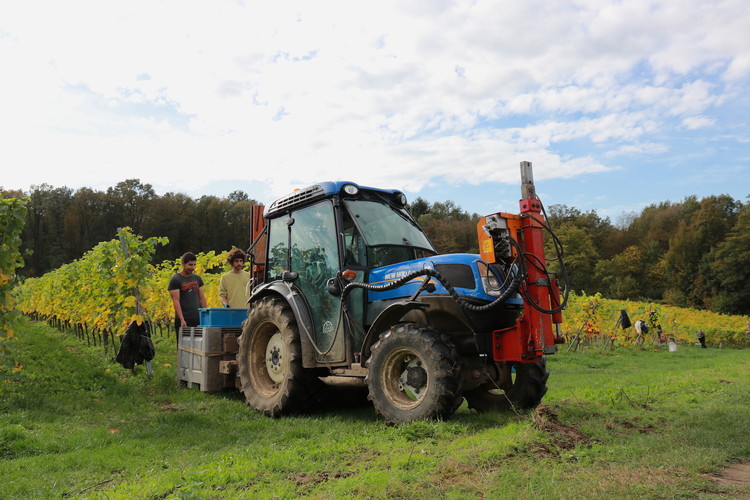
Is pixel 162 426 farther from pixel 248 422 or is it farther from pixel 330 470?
pixel 330 470

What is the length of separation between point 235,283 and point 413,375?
4373 millimetres

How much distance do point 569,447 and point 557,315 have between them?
4.89 feet

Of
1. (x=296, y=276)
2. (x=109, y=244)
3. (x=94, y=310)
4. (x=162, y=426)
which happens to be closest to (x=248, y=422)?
(x=162, y=426)

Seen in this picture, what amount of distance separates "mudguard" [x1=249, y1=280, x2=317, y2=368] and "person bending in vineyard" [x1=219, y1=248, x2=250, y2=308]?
1.95 m

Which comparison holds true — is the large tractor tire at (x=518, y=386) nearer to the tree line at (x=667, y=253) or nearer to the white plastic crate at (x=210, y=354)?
the white plastic crate at (x=210, y=354)

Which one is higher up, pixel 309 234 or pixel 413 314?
pixel 309 234

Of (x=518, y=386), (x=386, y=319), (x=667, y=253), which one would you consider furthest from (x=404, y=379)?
(x=667, y=253)

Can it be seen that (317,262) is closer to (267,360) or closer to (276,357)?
(276,357)

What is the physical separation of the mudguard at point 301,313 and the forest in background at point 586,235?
43.2 meters

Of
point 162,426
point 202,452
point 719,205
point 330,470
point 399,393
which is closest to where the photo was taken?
point 330,470

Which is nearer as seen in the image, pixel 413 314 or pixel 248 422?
pixel 413 314

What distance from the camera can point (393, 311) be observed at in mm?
5465

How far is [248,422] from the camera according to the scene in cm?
596

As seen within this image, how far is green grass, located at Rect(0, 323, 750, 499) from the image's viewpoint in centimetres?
339
